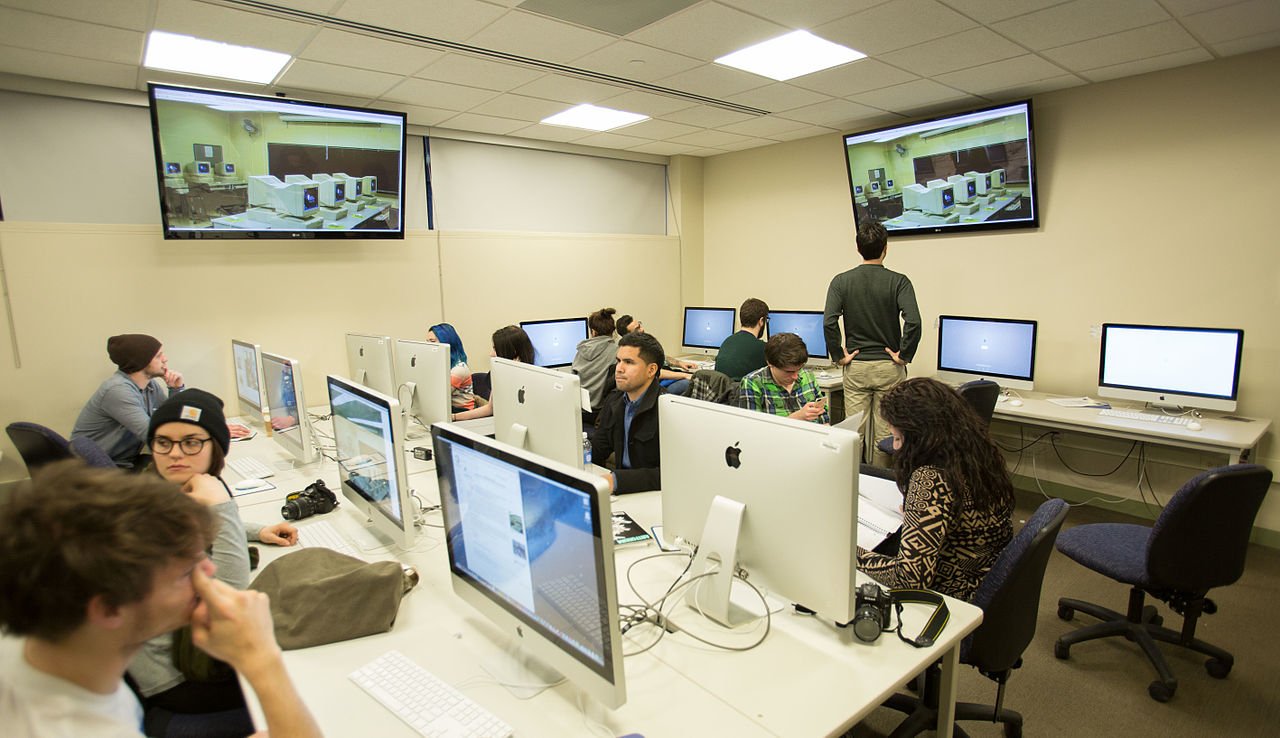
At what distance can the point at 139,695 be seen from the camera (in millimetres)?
1340

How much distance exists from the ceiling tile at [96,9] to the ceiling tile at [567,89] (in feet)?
5.75

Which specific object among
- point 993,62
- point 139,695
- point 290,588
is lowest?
point 139,695

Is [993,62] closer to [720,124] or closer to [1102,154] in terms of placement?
[1102,154]

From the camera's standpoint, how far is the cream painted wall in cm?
342

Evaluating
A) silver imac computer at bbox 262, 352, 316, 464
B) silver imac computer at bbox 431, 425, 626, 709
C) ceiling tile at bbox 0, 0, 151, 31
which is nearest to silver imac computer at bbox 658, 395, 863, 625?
silver imac computer at bbox 431, 425, 626, 709

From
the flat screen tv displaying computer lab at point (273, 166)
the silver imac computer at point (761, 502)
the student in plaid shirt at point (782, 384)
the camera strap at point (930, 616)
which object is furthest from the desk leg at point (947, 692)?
the flat screen tv displaying computer lab at point (273, 166)

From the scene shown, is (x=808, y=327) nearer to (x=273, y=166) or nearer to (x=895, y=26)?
(x=895, y=26)

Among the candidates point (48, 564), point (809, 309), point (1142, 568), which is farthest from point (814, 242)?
point (48, 564)

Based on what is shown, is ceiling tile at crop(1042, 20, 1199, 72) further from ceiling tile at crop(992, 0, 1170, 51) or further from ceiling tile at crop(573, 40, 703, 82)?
ceiling tile at crop(573, 40, 703, 82)

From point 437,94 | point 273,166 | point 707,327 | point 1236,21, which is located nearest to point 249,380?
point 273,166

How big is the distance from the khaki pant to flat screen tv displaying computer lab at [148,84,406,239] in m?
3.26

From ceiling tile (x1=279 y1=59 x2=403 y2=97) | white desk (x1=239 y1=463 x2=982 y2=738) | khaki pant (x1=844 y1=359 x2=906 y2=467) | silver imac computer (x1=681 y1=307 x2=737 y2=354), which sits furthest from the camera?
silver imac computer (x1=681 y1=307 x2=737 y2=354)

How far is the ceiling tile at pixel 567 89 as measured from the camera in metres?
3.56

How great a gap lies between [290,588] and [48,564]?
0.75m
